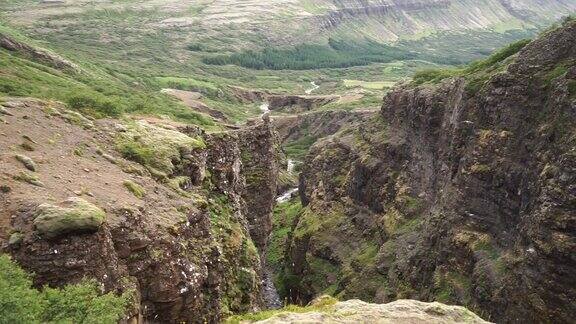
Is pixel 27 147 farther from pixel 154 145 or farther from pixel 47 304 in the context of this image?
pixel 47 304

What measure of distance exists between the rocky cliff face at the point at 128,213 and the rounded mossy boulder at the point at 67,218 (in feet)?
0.14

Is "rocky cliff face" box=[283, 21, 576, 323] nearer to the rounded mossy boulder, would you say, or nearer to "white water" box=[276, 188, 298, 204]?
the rounded mossy boulder

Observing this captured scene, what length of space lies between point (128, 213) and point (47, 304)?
8.85 meters

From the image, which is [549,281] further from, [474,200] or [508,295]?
[474,200]

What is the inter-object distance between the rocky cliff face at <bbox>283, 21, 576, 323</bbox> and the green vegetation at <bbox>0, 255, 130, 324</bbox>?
95.2 ft

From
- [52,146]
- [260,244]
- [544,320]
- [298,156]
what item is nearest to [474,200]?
[544,320]

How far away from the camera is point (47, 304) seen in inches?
720

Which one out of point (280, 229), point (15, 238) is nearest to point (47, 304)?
point (15, 238)

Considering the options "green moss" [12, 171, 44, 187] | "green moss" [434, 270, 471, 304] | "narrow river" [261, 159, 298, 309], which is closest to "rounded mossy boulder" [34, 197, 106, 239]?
"green moss" [12, 171, 44, 187]

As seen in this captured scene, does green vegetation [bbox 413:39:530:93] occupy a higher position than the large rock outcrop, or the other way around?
green vegetation [bbox 413:39:530:93]

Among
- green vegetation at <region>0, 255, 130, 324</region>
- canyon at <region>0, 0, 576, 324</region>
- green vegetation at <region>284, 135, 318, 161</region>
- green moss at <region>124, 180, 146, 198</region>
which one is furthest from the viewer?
green vegetation at <region>284, 135, 318, 161</region>

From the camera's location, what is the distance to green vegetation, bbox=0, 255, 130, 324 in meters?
16.1

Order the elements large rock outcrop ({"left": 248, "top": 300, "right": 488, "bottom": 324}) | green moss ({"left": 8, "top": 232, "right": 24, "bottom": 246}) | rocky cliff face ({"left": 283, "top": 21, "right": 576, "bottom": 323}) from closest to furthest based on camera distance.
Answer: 1. large rock outcrop ({"left": 248, "top": 300, "right": 488, "bottom": 324})
2. green moss ({"left": 8, "top": 232, "right": 24, "bottom": 246})
3. rocky cliff face ({"left": 283, "top": 21, "right": 576, "bottom": 323})

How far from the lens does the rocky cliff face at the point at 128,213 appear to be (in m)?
22.8
